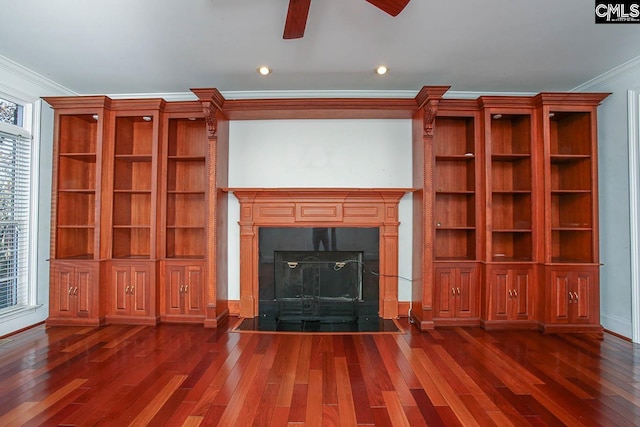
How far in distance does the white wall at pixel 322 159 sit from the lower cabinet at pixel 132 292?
0.85 m

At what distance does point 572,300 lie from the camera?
10.2 feet

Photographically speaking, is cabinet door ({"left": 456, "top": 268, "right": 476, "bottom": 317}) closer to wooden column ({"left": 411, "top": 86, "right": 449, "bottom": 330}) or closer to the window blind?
wooden column ({"left": 411, "top": 86, "right": 449, "bottom": 330})

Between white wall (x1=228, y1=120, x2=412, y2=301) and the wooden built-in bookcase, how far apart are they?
132mm

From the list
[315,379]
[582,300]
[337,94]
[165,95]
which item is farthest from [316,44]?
[582,300]

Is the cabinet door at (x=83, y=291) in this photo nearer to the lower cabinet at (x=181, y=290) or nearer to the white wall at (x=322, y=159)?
the lower cabinet at (x=181, y=290)

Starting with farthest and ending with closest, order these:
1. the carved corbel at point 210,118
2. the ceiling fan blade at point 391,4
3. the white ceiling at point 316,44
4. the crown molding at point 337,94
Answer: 1. the crown molding at point 337,94
2. the carved corbel at point 210,118
3. the white ceiling at point 316,44
4. the ceiling fan blade at point 391,4

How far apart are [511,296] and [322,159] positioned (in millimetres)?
2582

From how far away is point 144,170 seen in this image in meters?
3.66

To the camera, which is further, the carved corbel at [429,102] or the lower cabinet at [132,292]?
the lower cabinet at [132,292]

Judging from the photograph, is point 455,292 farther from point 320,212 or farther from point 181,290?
point 181,290

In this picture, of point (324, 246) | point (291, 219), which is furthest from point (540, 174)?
point (291, 219)

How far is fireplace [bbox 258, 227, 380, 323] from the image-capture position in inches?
142

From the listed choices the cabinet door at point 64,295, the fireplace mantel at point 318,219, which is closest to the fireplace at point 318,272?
the fireplace mantel at point 318,219

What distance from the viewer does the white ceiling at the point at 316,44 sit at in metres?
2.19
